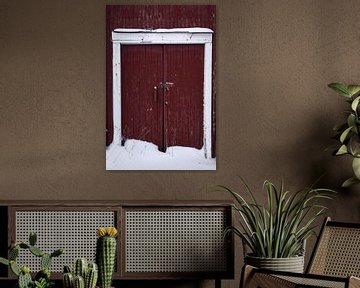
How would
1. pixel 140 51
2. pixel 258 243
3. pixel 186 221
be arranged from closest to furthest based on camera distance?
pixel 258 243 → pixel 186 221 → pixel 140 51

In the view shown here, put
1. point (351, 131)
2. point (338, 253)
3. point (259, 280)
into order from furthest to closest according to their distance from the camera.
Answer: point (351, 131) < point (338, 253) < point (259, 280)

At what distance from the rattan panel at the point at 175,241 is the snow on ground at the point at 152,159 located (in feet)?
1.56

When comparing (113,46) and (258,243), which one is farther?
(113,46)

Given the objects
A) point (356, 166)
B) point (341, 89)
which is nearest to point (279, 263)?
point (356, 166)

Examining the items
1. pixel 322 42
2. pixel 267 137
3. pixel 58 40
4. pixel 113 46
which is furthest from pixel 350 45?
pixel 58 40

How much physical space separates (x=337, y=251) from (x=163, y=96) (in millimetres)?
1807

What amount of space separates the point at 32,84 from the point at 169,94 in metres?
0.99

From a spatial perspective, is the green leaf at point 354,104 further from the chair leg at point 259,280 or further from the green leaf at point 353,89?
the chair leg at point 259,280

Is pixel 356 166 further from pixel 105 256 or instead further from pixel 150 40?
pixel 105 256

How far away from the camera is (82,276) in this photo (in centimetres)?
403

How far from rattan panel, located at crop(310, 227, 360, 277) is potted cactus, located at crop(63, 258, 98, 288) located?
1399mm

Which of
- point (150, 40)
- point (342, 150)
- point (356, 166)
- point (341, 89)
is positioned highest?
point (150, 40)

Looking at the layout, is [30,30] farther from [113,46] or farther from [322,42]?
[322,42]

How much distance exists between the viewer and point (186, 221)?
5508 millimetres
